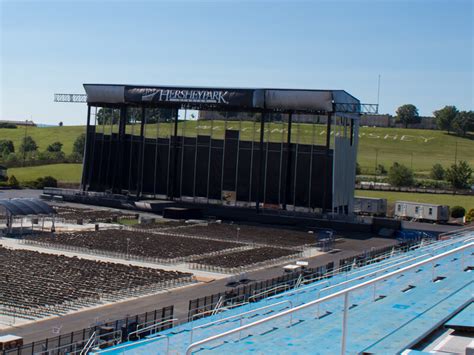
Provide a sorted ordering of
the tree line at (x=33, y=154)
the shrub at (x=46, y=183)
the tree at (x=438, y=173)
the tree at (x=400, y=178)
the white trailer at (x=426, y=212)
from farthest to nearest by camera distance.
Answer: the tree at (x=438, y=173)
the tree line at (x=33, y=154)
the tree at (x=400, y=178)
the shrub at (x=46, y=183)
the white trailer at (x=426, y=212)

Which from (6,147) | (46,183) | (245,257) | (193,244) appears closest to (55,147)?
(6,147)

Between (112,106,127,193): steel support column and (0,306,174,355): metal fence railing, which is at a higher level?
(112,106,127,193): steel support column

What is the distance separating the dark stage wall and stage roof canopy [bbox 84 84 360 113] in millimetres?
4465

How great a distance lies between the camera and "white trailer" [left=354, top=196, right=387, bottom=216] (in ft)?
300

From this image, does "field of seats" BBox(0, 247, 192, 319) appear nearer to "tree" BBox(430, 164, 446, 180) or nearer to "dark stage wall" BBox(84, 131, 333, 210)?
"dark stage wall" BBox(84, 131, 333, 210)

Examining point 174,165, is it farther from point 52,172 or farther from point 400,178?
point 400,178

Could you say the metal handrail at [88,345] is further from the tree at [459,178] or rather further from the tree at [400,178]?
the tree at [459,178]

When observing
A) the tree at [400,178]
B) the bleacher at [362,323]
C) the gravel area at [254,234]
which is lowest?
the gravel area at [254,234]

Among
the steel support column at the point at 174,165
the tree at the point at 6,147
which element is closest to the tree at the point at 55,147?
the tree at the point at 6,147

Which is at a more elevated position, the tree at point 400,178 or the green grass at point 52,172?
the tree at point 400,178

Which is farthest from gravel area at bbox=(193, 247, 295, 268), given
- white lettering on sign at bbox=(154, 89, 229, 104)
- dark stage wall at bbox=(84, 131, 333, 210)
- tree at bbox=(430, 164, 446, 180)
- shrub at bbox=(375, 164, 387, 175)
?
shrub at bbox=(375, 164, 387, 175)

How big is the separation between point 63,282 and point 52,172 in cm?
9200

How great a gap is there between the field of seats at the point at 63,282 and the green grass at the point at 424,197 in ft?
218

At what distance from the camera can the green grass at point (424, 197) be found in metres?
107
